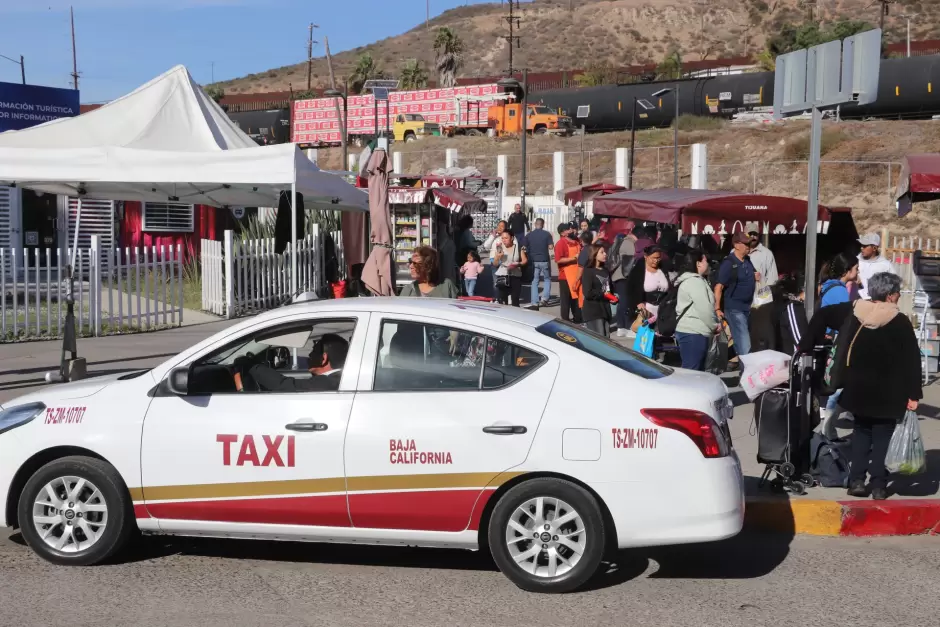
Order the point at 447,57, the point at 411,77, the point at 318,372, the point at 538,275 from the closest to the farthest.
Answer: the point at 318,372
the point at 538,275
the point at 447,57
the point at 411,77

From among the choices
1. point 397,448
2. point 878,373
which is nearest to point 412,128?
point 878,373

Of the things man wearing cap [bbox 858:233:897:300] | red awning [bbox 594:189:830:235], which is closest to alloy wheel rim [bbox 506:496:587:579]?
man wearing cap [bbox 858:233:897:300]

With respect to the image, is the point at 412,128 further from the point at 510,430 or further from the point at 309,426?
the point at 510,430

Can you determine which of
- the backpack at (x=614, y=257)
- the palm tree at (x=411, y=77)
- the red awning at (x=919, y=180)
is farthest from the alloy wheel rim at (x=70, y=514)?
the palm tree at (x=411, y=77)

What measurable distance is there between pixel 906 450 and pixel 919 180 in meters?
4.60

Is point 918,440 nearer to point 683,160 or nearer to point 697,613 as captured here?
point 697,613

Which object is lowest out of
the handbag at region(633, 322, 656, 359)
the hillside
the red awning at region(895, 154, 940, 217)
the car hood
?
the handbag at region(633, 322, 656, 359)

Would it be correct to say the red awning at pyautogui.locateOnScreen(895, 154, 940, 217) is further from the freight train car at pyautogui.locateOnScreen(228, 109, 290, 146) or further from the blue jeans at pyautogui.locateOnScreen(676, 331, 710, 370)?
the freight train car at pyautogui.locateOnScreen(228, 109, 290, 146)

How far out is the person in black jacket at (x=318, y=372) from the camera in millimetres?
5535

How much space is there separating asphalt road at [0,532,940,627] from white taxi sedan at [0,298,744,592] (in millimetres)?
234

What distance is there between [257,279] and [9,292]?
4.01 metres

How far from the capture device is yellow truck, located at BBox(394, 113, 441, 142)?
59.7 m

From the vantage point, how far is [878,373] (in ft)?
22.2

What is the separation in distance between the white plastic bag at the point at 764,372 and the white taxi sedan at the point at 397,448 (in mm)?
1406
